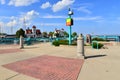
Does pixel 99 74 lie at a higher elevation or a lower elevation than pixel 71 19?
lower

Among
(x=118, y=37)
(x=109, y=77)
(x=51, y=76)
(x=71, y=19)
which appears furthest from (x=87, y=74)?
(x=118, y=37)

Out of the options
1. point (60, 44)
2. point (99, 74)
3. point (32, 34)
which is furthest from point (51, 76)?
point (32, 34)

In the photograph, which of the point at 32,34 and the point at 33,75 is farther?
the point at 32,34

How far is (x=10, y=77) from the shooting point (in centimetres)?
732

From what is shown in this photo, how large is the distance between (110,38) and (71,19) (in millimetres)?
13608

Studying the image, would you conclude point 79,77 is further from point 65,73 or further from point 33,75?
point 33,75

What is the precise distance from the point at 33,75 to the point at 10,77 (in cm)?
99

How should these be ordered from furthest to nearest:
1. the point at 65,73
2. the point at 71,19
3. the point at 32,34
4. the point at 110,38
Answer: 1. the point at 32,34
2. the point at 110,38
3. the point at 71,19
4. the point at 65,73

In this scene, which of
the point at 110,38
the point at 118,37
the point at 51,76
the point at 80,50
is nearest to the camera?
the point at 51,76

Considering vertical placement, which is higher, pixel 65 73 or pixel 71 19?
pixel 71 19

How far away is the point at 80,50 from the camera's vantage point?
12.8 meters

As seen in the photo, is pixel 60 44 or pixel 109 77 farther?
pixel 60 44

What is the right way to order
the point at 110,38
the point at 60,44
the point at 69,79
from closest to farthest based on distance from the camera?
1. the point at 69,79
2. the point at 60,44
3. the point at 110,38

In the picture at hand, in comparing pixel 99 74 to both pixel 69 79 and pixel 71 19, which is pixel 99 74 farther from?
pixel 71 19
